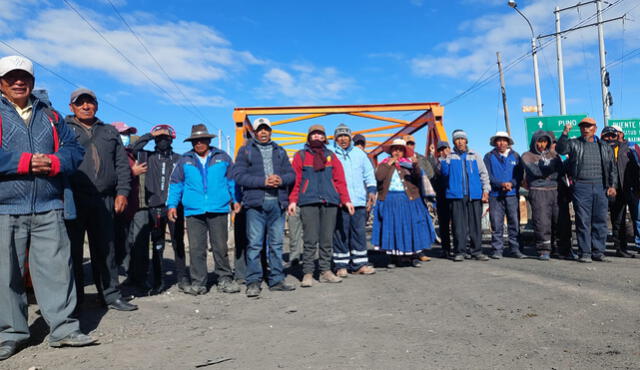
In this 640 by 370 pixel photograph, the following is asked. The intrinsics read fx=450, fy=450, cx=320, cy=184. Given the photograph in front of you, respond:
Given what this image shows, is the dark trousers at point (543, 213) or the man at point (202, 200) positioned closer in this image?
the man at point (202, 200)

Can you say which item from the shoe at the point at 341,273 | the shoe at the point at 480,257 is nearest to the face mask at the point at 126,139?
the shoe at the point at 341,273

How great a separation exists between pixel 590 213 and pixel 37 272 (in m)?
6.83

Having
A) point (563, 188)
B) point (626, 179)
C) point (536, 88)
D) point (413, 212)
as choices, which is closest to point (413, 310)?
point (413, 212)

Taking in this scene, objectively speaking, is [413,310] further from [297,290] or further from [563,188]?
[563,188]

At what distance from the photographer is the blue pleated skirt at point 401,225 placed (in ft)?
21.6

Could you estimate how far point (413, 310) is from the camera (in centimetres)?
400

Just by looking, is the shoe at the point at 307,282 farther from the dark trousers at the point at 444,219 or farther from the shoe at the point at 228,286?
the dark trousers at the point at 444,219

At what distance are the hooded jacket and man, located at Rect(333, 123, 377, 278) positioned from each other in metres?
2.71

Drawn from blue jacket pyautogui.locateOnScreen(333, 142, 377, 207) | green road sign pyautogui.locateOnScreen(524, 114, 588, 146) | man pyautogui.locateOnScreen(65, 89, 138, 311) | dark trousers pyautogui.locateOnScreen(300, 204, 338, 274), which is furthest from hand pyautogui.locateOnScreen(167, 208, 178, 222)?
green road sign pyautogui.locateOnScreen(524, 114, 588, 146)

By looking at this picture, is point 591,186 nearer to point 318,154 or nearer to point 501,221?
point 501,221

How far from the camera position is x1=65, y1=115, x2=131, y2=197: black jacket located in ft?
13.6

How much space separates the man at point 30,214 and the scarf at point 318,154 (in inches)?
109

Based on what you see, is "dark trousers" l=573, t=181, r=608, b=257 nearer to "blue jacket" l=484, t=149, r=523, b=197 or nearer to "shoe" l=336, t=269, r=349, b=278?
→ "blue jacket" l=484, t=149, r=523, b=197

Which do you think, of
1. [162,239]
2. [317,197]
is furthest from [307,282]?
[162,239]
